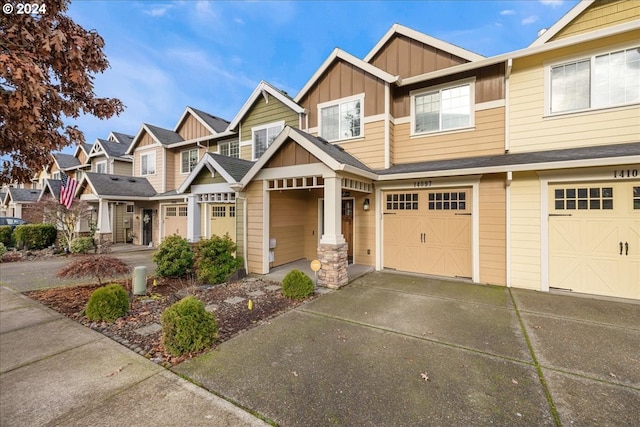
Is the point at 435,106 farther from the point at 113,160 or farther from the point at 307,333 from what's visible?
the point at 113,160

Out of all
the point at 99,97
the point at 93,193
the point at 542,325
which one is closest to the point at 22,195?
the point at 93,193

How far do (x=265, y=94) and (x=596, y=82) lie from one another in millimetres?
10473

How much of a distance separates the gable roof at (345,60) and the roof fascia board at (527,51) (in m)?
0.57

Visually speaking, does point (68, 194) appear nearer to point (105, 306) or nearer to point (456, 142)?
point (105, 306)

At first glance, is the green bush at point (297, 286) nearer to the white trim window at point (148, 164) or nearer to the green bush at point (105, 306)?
the green bush at point (105, 306)

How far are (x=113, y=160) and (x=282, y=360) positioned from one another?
67.5 ft

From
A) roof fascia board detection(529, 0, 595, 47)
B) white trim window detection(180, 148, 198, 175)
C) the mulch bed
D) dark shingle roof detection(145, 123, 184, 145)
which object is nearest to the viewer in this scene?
the mulch bed

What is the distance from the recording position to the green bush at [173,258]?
7.71 m

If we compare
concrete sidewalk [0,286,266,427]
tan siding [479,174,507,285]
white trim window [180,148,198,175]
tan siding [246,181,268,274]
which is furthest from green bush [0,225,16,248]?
tan siding [479,174,507,285]

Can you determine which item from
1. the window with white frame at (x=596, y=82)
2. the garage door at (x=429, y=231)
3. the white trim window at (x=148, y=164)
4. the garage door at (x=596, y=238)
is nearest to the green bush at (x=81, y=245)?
the white trim window at (x=148, y=164)

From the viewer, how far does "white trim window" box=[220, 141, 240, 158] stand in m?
13.5

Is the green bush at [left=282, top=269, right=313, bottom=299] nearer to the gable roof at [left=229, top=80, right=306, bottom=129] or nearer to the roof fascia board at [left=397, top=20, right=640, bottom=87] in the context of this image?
the gable roof at [left=229, top=80, right=306, bottom=129]

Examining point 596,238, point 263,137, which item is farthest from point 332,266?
point 263,137

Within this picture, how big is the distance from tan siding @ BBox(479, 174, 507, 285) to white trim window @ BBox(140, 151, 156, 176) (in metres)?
17.4
